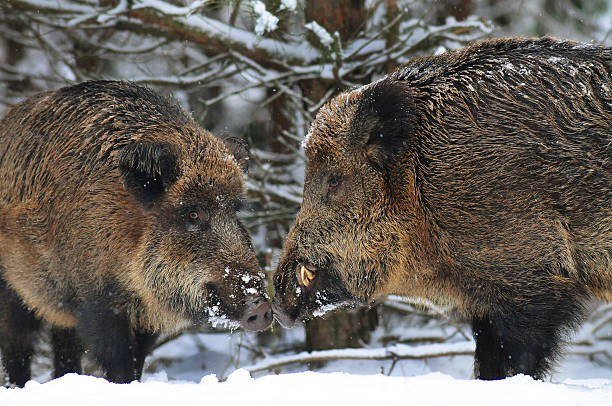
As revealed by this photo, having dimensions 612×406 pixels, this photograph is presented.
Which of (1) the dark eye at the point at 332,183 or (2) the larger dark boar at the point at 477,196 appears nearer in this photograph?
(2) the larger dark boar at the point at 477,196

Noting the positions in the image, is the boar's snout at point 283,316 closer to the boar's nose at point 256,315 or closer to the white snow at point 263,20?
the boar's nose at point 256,315

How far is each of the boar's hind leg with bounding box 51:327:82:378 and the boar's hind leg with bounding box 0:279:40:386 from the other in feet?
0.64

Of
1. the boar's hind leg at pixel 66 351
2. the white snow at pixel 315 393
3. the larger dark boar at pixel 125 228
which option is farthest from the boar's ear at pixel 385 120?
the boar's hind leg at pixel 66 351

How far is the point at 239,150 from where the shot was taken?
16.7 feet

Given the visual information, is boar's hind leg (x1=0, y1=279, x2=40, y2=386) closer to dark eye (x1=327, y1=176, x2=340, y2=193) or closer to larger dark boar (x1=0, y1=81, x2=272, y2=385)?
larger dark boar (x1=0, y1=81, x2=272, y2=385)

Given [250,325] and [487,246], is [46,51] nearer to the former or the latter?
[250,325]

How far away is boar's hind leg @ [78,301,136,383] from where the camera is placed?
174 inches

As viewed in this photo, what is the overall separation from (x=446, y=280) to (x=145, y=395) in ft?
6.54

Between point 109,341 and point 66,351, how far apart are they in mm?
1167

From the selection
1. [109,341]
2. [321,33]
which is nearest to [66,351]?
[109,341]

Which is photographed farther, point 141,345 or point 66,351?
point 66,351

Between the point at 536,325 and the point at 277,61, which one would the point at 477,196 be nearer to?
the point at 536,325

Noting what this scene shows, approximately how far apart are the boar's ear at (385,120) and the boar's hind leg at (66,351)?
9.17ft

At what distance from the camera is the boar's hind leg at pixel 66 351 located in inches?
211
